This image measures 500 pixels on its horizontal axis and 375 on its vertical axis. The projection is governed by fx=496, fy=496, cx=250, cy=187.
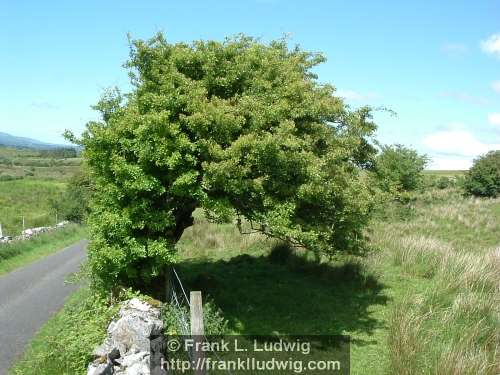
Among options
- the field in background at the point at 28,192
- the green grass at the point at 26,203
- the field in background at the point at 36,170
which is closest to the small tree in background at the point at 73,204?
the field in background at the point at 28,192

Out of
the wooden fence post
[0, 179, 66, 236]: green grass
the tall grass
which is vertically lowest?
[0, 179, 66, 236]: green grass

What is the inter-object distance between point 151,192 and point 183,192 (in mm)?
862

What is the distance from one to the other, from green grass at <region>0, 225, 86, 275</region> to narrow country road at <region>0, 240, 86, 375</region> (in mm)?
688

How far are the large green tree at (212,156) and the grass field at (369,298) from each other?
6.85 feet

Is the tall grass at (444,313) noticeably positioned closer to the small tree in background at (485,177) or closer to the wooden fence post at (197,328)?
the wooden fence post at (197,328)

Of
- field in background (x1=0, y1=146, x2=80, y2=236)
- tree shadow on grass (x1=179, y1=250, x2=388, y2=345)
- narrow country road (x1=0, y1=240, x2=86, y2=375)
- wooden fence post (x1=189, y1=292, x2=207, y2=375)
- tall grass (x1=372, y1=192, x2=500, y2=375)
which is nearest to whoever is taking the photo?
wooden fence post (x1=189, y1=292, x2=207, y2=375)

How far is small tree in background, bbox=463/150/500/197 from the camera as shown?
44344mm

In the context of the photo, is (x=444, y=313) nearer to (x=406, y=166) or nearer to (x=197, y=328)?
(x=197, y=328)

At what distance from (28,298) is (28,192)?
6126 cm

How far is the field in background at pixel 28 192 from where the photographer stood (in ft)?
151

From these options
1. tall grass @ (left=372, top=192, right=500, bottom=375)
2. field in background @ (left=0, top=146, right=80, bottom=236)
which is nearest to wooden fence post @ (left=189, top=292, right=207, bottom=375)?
tall grass @ (left=372, top=192, right=500, bottom=375)

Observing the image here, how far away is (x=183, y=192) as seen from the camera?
10180 mm

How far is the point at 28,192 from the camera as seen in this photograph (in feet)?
235

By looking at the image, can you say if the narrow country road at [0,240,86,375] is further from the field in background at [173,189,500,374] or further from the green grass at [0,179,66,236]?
the green grass at [0,179,66,236]
